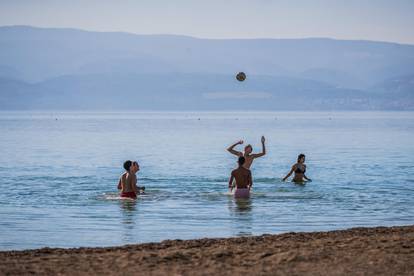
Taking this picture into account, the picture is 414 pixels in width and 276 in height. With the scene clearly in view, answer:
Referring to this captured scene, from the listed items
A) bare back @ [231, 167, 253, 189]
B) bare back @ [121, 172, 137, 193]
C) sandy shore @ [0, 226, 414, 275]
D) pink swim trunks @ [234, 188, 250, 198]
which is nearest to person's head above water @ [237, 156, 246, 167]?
bare back @ [231, 167, 253, 189]

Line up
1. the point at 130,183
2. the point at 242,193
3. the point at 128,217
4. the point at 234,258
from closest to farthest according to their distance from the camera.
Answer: the point at 234,258 → the point at 128,217 → the point at 130,183 → the point at 242,193

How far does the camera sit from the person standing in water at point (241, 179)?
70.7 feet

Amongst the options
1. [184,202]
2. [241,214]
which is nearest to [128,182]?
[184,202]

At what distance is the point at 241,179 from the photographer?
21844 mm

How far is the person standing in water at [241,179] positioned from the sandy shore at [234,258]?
8161mm

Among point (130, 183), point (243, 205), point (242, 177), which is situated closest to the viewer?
point (243, 205)

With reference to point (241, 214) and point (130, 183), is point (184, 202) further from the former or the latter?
point (241, 214)

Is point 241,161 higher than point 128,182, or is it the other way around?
point 241,161

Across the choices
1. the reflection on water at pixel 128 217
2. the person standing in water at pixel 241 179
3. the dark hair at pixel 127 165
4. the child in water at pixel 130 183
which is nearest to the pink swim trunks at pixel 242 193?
the person standing in water at pixel 241 179

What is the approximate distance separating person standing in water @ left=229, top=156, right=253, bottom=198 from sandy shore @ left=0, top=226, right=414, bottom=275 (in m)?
8.16

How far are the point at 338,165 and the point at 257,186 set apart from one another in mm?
12089

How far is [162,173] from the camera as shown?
110 feet

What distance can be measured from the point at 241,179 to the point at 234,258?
10500 millimetres

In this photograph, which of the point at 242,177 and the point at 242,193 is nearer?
the point at 242,177
